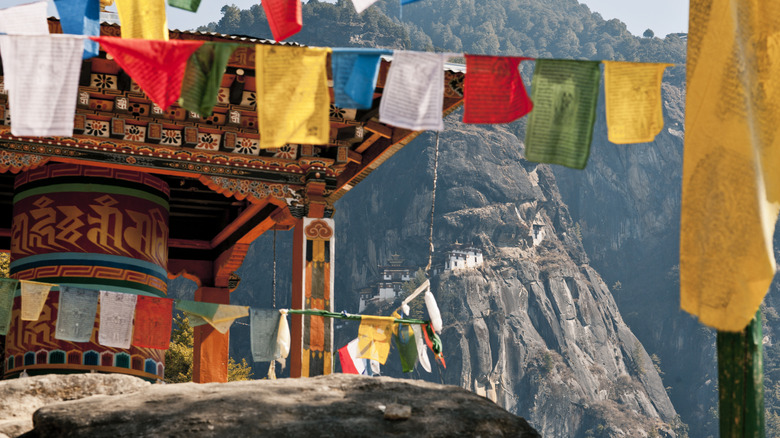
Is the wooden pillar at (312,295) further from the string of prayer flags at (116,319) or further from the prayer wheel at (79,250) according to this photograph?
the prayer wheel at (79,250)

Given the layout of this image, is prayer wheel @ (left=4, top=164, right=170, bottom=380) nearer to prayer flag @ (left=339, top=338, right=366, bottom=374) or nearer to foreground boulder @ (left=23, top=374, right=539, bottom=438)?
prayer flag @ (left=339, top=338, right=366, bottom=374)

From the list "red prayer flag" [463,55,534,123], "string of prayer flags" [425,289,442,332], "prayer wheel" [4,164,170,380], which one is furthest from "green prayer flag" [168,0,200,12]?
"string of prayer flags" [425,289,442,332]

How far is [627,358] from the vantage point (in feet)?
304

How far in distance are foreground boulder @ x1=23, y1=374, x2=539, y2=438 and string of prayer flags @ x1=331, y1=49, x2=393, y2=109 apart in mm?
2123

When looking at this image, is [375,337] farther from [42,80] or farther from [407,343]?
[42,80]

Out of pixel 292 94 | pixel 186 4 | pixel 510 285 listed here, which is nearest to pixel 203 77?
pixel 292 94

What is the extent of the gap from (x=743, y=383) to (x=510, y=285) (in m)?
84.6

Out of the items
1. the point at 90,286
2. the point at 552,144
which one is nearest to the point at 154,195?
the point at 90,286

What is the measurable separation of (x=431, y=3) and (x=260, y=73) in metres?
144

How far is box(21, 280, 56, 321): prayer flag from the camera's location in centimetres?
948

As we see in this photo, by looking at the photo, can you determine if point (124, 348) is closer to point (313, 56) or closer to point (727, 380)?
point (313, 56)

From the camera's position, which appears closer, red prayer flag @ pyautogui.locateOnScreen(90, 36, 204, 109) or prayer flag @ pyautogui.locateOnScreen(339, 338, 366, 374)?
red prayer flag @ pyautogui.locateOnScreen(90, 36, 204, 109)

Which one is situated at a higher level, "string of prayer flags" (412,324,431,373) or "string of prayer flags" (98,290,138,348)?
"string of prayer flags" (98,290,138,348)

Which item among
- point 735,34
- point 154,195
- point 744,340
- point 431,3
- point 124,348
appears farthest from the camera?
point 431,3
